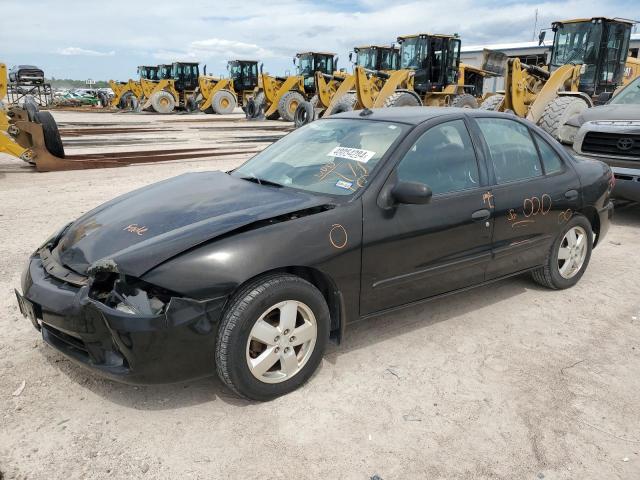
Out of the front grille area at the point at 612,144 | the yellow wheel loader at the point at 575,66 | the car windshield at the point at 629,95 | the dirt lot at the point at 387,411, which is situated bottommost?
the dirt lot at the point at 387,411

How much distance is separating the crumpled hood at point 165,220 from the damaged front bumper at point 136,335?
0.71 feet

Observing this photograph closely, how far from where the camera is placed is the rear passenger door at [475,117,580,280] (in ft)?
12.2

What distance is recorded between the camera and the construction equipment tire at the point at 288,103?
23.1 metres

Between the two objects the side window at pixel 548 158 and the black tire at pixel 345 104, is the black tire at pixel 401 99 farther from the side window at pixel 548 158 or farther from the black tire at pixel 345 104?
the side window at pixel 548 158

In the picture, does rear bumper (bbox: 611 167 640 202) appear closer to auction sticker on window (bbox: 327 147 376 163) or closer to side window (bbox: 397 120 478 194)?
side window (bbox: 397 120 478 194)

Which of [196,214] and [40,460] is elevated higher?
[196,214]

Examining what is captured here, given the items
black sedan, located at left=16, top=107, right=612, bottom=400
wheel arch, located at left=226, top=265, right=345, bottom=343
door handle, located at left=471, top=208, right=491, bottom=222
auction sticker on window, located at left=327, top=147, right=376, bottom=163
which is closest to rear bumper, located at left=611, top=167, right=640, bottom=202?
black sedan, located at left=16, top=107, right=612, bottom=400

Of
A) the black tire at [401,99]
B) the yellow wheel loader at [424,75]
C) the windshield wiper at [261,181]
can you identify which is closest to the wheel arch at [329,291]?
the windshield wiper at [261,181]

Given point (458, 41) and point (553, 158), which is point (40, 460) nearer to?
point (553, 158)

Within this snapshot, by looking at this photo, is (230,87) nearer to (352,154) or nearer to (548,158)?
(548,158)

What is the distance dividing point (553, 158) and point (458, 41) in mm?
13260

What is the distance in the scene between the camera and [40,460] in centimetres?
231

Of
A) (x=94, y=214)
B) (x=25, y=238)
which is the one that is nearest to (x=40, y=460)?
(x=94, y=214)

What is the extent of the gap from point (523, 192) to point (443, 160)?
78 cm
